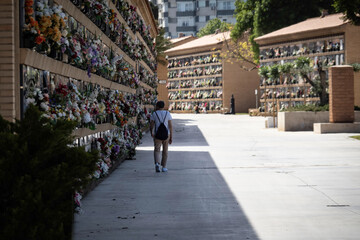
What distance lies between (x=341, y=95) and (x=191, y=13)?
111 metres

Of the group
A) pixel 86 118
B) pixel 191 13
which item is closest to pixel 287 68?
pixel 86 118

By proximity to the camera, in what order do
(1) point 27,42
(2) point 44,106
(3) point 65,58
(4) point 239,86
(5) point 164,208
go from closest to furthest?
(1) point 27,42, (2) point 44,106, (5) point 164,208, (3) point 65,58, (4) point 239,86

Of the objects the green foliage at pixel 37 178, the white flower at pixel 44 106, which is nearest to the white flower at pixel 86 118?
the white flower at pixel 44 106

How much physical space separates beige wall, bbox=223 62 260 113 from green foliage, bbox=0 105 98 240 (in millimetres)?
66349

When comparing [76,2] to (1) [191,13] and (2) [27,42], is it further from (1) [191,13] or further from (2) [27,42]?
(1) [191,13]

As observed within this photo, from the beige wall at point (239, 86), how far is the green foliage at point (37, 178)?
66.3m

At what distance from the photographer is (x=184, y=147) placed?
904 inches

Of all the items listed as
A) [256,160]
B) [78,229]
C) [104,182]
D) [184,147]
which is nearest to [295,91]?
[184,147]

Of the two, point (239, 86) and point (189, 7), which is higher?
point (189, 7)

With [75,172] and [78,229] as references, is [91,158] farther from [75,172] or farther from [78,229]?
[78,229]

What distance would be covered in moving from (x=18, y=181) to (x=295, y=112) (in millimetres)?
29147

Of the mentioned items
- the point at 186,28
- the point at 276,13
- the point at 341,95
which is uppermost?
the point at 186,28

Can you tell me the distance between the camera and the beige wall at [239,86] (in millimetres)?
71000

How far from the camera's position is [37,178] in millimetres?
4547
